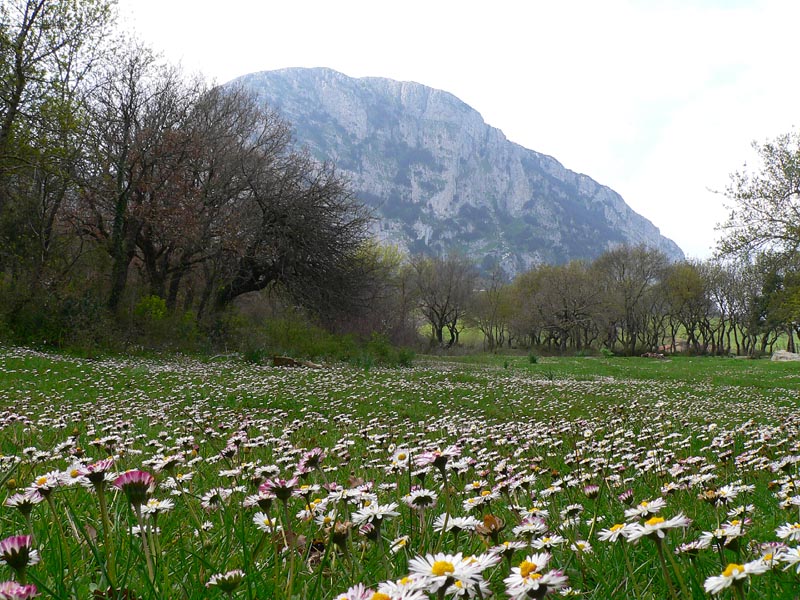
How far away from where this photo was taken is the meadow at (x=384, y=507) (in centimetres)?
122

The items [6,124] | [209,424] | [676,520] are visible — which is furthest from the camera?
[6,124]

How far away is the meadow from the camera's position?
122 cm

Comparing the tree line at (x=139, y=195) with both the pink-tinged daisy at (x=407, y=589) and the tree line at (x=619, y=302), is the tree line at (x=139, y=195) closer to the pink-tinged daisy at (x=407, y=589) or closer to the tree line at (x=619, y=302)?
the pink-tinged daisy at (x=407, y=589)

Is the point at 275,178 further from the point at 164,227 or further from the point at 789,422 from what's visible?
the point at 789,422

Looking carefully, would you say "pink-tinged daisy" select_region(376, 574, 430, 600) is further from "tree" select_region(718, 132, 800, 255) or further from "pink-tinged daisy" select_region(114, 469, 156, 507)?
"tree" select_region(718, 132, 800, 255)

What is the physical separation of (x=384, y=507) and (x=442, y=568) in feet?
1.88

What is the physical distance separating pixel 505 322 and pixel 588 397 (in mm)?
55261

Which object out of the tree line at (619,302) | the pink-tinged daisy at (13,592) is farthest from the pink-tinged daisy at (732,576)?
the tree line at (619,302)

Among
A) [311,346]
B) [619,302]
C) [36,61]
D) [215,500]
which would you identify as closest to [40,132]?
[36,61]

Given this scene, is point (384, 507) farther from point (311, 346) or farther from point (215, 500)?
point (311, 346)

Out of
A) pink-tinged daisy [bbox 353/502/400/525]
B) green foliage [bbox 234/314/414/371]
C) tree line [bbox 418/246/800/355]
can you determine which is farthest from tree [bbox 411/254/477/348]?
pink-tinged daisy [bbox 353/502/400/525]

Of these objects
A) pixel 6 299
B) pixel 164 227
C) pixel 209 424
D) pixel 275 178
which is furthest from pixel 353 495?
pixel 275 178

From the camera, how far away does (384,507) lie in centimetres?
139

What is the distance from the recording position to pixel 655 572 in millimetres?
1620
